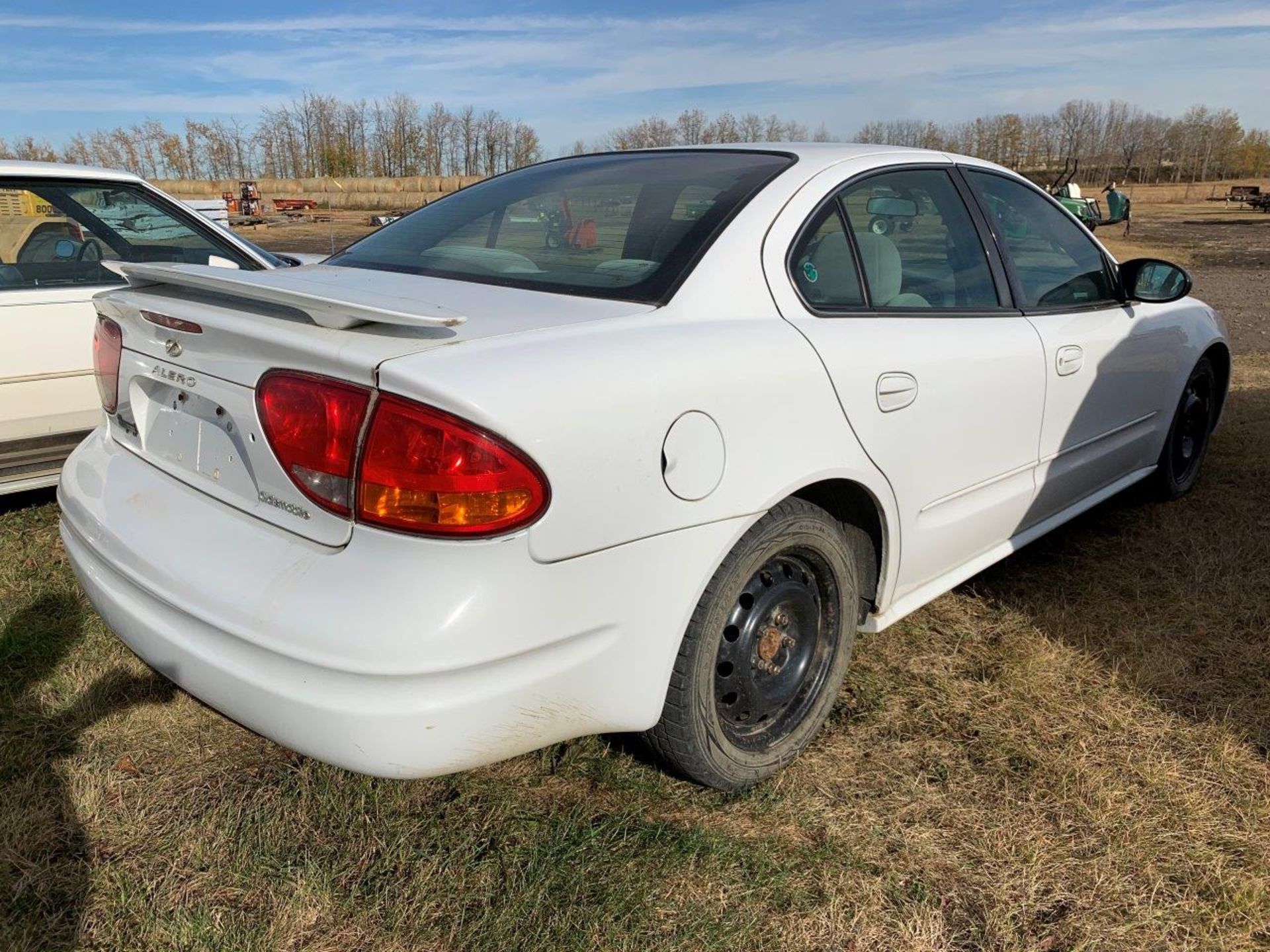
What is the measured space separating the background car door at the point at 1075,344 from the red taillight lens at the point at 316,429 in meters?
2.16

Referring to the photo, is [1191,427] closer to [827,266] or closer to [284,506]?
[827,266]

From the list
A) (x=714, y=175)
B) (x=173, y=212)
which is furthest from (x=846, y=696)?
(x=173, y=212)

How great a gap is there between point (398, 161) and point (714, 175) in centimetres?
6223

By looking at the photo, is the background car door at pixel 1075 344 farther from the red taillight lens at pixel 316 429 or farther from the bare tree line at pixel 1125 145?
the bare tree line at pixel 1125 145

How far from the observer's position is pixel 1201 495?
4.29 metres

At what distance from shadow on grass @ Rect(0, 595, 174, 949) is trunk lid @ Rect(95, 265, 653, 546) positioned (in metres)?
0.81

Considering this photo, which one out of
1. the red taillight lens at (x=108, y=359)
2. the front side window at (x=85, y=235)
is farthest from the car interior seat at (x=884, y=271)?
the front side window at (x=85, y=235)

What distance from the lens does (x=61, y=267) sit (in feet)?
12.7

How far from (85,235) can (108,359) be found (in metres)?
2.29

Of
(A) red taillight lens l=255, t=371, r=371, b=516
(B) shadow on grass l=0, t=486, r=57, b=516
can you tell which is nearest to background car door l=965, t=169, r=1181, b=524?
(A) red taillight lens l=255, t=371, r=371, b=516

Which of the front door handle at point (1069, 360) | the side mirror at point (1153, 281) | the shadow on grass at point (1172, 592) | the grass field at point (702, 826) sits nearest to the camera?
the grass field at point (702, 826)

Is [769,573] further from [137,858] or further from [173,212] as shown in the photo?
[173,212]

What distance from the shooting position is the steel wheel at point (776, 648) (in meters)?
2.13

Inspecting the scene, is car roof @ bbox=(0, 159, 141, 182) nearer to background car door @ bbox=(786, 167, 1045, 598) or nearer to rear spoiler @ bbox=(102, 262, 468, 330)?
rear spoiler @ bbox=(102, 262, 468, 330)
